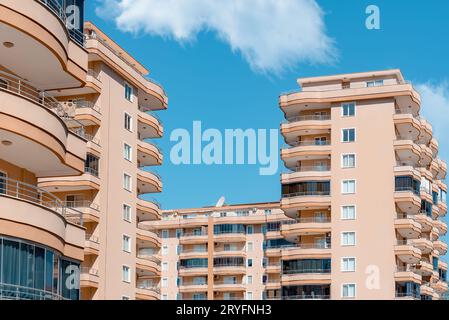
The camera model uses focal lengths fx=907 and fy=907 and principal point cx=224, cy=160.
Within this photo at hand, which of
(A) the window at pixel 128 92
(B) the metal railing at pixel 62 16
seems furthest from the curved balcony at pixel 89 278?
(B) the metal railing at pixel 62 16

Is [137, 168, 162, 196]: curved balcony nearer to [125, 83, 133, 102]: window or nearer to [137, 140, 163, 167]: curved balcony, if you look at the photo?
[137, 140, 163, 167]: curved balcony

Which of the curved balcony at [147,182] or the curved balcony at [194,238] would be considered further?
the curved balcony at [194,238]

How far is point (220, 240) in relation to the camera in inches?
5290

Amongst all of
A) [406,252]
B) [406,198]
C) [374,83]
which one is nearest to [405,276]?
[406,252]

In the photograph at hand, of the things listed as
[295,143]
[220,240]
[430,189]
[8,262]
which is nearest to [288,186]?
[295,143]

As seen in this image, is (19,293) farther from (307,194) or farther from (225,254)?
(225,254)

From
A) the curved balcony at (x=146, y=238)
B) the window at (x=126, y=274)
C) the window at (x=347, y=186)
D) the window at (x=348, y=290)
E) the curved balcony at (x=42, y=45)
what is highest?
the window at (x=347, y=186)

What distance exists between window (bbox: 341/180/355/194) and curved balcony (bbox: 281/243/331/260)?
5.80 metres

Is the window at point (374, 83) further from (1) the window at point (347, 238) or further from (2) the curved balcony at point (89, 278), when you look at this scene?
(2) the curved balcony at point (89, 278)

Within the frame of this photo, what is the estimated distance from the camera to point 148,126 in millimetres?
82062

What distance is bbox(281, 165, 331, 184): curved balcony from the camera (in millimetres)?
94375

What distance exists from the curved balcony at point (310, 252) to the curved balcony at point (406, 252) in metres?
6.92

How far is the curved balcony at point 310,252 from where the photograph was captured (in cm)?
9219

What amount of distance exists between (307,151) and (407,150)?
10.3m
